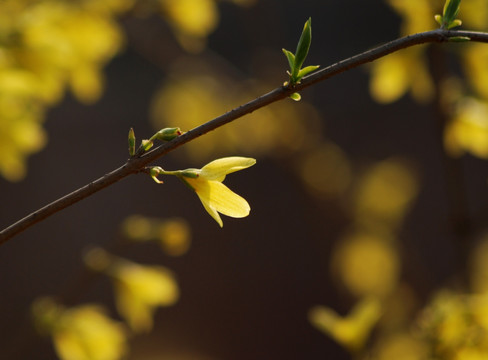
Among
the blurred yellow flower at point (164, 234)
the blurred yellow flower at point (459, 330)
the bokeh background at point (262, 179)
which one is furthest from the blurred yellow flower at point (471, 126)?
the blurred yellow flower at point (164, 234)

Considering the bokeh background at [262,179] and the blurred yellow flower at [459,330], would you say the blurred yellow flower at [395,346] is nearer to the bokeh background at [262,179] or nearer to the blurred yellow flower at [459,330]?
the bokeh background at [262,179]

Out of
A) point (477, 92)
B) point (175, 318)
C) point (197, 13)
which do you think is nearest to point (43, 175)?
point (175, 318)

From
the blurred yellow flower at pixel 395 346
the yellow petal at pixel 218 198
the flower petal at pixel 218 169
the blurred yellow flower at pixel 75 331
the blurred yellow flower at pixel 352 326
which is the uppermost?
the blurred yellow flower at pixel 395 346

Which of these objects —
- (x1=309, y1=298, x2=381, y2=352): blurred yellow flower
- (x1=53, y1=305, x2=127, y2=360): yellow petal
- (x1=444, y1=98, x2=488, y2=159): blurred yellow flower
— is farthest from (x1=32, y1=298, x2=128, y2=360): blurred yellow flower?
(x1=444, y1=98, x2=488, y2=159): blurred yellow flower

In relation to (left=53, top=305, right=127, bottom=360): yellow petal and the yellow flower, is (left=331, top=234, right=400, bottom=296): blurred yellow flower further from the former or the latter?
the yellow flower

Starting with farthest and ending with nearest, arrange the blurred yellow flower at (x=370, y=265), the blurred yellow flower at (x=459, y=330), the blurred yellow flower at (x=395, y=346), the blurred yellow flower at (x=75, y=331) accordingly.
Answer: the blurred yellow flower at (x=370, y=265) → the blurred yellow flower at (x=395, y=346) → the blurred yellow flower at (x=75, y=331) → the blurred yellow flower at (x=459, y=330)

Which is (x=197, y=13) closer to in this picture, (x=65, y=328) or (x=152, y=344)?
(x=65, y=328)

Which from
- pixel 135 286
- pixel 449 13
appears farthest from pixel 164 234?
pixel 449 13
